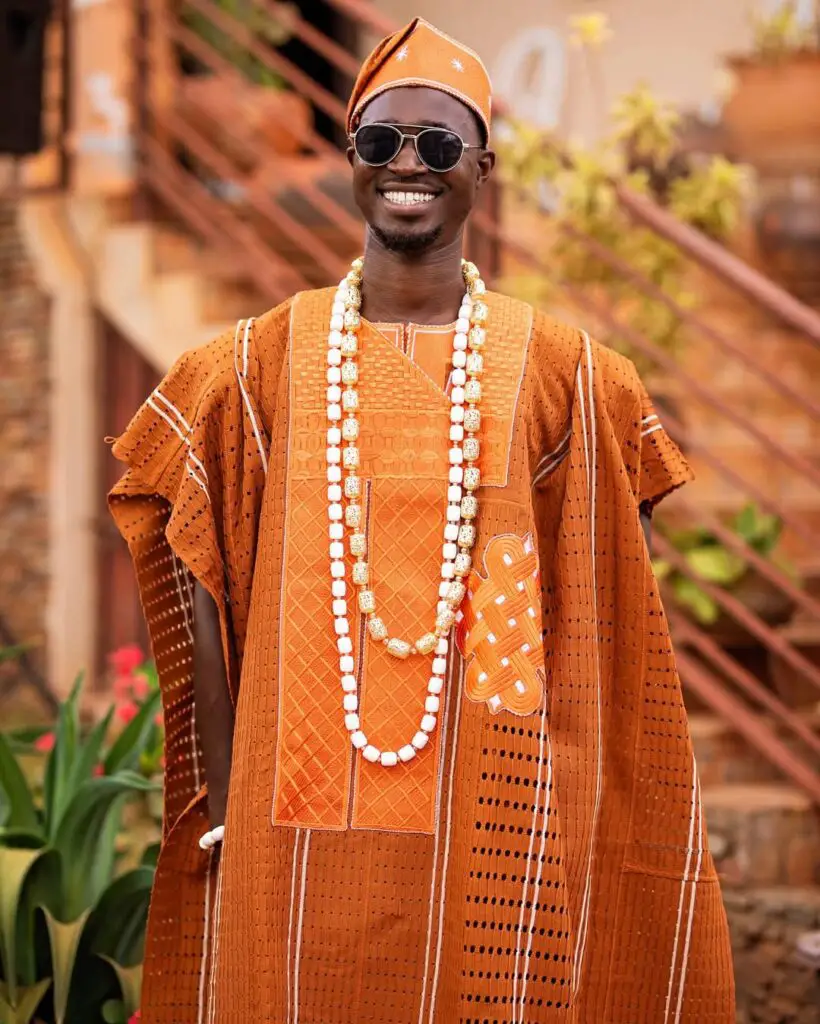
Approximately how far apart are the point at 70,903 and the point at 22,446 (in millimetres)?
3585

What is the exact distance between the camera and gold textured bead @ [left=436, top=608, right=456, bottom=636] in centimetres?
226

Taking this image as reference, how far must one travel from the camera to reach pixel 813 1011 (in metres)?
3.58

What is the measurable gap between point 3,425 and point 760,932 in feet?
13.5

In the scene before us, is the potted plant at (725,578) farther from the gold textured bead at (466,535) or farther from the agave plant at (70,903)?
the gold textured bead at (466,535)

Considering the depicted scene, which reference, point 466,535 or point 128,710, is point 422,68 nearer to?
point 466,535

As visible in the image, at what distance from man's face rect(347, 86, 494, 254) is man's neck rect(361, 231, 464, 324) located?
0.11ft

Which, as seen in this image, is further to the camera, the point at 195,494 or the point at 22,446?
the point at 22,446

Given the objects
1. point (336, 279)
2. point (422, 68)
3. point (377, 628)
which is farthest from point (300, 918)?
point (336, 279)

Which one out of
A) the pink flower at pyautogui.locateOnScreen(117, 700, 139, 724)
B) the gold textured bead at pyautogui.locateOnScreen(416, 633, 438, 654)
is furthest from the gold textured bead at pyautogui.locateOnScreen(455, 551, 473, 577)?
the pink flower at pyautogui.locateOnScreen(117, 700, 139, 724)

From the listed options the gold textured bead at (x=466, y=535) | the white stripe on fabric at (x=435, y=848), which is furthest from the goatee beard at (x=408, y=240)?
the white stripe on fabric at (x=435, y=848)

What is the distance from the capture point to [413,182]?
2281 mm

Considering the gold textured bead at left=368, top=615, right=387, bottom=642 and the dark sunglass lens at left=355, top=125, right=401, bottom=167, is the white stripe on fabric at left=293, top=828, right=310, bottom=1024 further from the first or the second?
the dark sunglass lens at left=355, top=125, right=401, bottom=167

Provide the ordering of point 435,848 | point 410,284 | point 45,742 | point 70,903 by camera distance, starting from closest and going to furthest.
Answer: point 435,848 → point 410,284 → point 70,903 → point 45,742

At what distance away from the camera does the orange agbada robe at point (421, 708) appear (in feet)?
7.33
